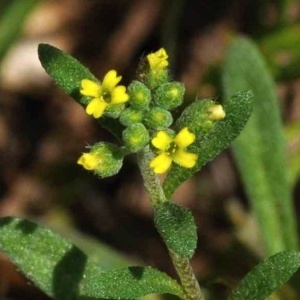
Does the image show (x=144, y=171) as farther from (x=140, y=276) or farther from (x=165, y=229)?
(x=140, y=276)

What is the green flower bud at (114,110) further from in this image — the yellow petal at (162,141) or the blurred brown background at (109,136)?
the blurred brown background at (109,136)

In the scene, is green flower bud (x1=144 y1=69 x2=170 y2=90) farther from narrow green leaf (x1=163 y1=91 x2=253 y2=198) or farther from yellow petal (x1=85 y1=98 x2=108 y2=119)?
narrow green leaf (x1=163 y1=91 x2=253 y2=198)

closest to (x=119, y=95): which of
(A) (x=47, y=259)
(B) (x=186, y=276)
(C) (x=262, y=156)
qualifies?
(B) (x=186, y=276)

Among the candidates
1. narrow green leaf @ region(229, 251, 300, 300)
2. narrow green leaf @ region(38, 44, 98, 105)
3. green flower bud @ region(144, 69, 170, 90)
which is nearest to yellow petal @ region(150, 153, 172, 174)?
green flower bud @ region(144, 69, 170, 90)


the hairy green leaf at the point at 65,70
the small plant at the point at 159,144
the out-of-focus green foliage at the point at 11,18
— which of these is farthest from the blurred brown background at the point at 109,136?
the hairy green leaf at the point at 65,70

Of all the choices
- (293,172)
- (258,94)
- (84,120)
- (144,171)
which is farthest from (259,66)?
(84,120)

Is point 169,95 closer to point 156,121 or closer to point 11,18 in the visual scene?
point 156,121
